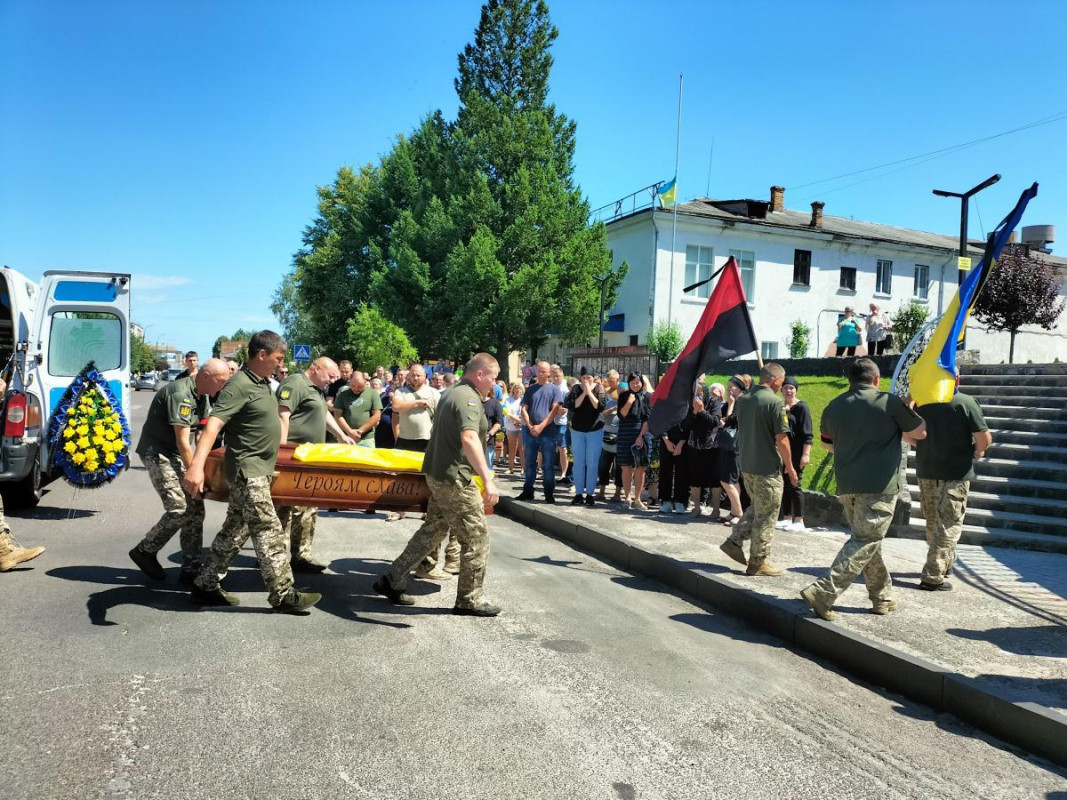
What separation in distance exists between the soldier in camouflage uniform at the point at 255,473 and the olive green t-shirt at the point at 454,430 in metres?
1.17

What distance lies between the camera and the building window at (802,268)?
35.9m

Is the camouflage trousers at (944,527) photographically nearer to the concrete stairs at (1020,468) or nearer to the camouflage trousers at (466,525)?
the concrete stairs at (1020,468)

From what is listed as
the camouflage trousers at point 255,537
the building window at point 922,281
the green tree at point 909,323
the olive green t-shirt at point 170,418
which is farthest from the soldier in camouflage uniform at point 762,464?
the building window at point 922,281

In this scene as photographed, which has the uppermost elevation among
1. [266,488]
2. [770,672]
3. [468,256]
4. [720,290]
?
[468,256]

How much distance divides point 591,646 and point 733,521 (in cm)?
517

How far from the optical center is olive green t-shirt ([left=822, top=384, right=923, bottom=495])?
19.5 feet

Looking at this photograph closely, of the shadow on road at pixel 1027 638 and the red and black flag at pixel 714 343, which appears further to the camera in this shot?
the red and black flag at pixel 714 343

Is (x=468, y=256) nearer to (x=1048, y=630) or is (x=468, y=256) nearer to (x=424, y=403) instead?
(x=424, y=403)

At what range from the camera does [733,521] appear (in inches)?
397

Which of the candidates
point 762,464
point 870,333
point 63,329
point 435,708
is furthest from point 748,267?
point 435,708

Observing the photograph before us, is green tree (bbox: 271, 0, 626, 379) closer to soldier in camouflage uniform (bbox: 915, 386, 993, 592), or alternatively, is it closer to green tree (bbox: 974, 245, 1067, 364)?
green tree (bbox: 974, 245, 1067, 364)

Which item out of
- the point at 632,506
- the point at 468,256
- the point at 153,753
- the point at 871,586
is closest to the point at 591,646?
the point at 871,586

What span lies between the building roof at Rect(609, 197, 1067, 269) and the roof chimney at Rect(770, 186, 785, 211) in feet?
1.03

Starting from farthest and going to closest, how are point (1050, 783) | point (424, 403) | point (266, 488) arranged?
point (424, 403)
point (266, 488)
point (1050, 783)
